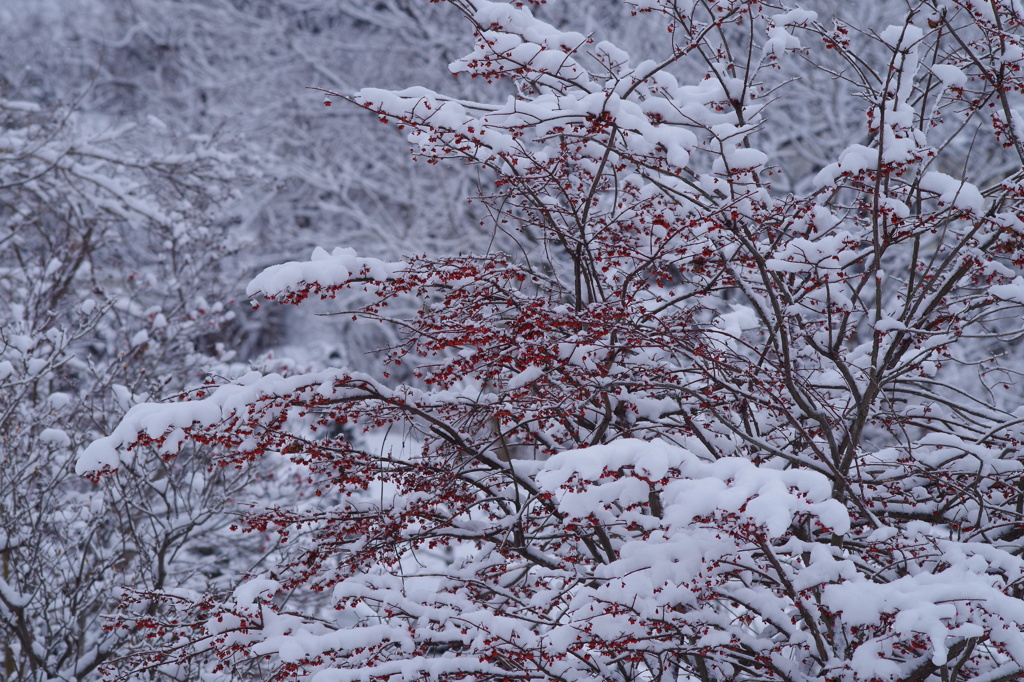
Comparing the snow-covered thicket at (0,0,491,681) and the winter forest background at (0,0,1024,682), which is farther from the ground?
the snow-covered thicket at (0,0,491,681)

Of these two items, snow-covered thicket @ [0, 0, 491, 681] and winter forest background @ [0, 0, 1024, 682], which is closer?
winter forest background @ [0, 0, 1024, 682]

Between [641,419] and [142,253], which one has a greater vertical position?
[142,253]

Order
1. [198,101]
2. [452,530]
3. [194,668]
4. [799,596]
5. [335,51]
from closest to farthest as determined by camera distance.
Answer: [799,596]
[452,530]
[194,668]
[335,51]
[198,101]

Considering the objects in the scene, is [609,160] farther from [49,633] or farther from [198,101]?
[198,101]

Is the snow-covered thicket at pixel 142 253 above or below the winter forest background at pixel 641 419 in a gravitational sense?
above

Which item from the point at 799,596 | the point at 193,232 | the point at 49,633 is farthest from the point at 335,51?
the point at 799,596

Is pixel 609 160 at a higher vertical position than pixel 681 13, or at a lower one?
lower

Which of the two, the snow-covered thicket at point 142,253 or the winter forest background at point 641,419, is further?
the snow-covered thicket at point 142,253

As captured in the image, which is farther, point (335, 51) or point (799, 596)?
point (335, 51)

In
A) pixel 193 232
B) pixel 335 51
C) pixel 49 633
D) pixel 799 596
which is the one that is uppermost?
pixel 335 51

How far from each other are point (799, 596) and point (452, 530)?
1700 mm

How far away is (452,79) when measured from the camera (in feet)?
47.9

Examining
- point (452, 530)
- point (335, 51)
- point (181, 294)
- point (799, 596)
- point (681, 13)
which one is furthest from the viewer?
point (335, 51)

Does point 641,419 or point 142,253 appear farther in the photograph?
point 142,253
